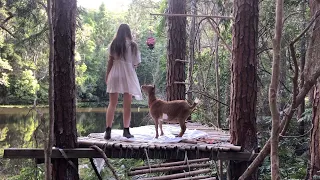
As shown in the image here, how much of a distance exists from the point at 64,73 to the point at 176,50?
3.96m

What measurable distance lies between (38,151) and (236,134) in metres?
2.89

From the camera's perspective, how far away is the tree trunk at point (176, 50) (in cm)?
865

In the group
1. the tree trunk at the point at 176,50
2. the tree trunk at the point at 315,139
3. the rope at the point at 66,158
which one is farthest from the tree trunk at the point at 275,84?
the tree trunk at the point at 176,50

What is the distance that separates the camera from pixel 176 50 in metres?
8.69

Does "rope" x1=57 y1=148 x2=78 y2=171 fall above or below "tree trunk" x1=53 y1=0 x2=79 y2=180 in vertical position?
below

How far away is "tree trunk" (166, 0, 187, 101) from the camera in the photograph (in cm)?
865

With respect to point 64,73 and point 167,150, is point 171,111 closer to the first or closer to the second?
point 167,150

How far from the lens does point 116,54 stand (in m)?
5.67

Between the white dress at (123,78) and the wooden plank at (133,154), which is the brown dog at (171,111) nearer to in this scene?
the white dress at (123,78)

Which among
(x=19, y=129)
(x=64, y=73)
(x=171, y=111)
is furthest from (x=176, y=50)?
(x=19, y=129)

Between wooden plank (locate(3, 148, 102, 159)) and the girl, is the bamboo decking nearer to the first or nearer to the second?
wooden plank (locate(3, 148, 102, 159))

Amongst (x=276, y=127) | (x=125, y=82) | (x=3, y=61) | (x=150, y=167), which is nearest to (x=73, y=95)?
(x=125, y=82)

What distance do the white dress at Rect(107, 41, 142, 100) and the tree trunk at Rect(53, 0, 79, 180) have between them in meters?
0.65

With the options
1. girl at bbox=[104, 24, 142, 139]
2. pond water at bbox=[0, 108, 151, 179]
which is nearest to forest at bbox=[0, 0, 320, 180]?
pond water at bbox=[0, 108, 151, 179]
